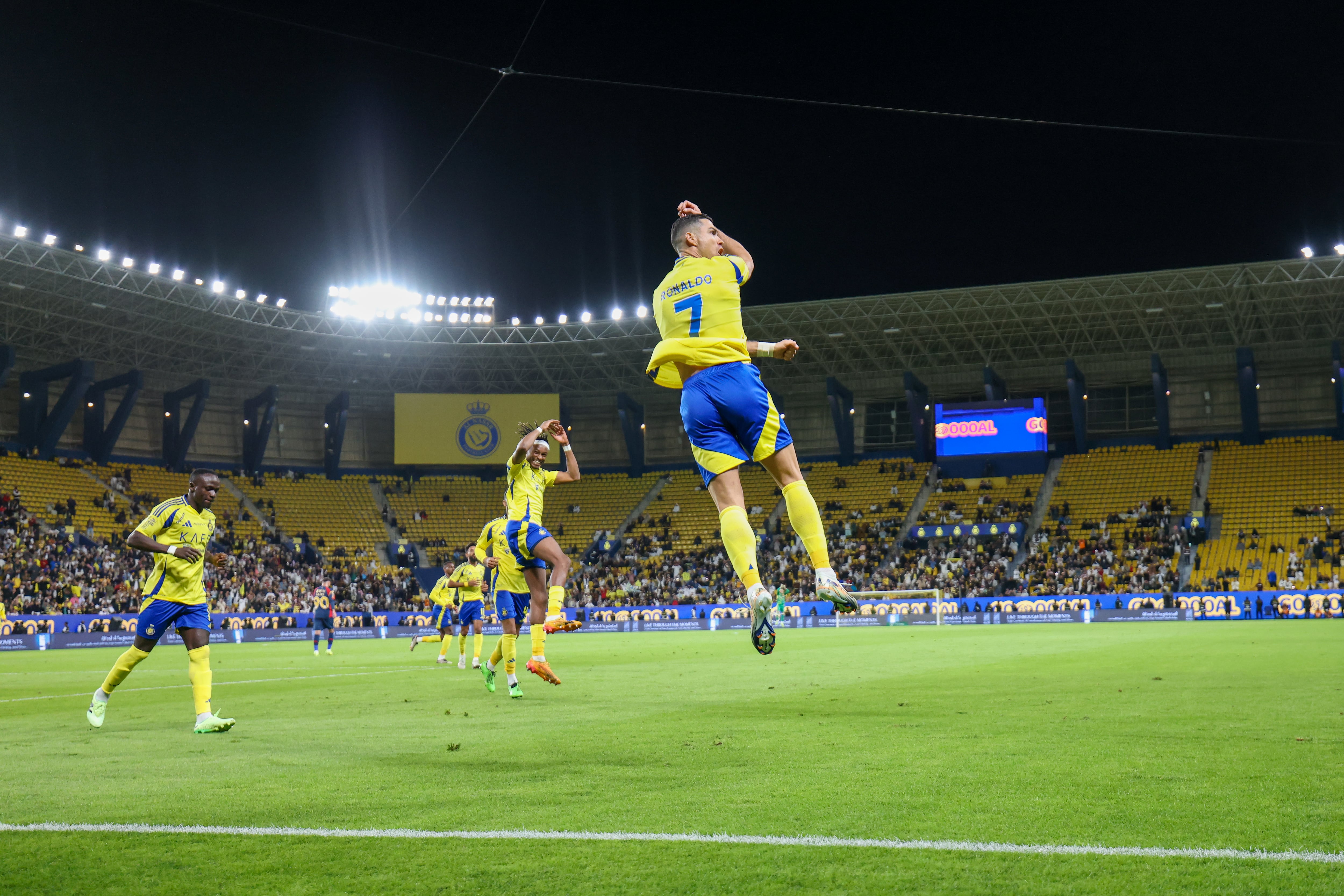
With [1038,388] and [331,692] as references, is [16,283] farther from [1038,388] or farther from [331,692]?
[1038,388]

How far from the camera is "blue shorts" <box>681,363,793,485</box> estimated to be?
717 cm

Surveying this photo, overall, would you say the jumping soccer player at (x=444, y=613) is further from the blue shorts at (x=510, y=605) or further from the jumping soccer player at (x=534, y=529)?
the jumping soccer player at (x=534, y=529)

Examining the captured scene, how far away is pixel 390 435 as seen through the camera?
71.2m

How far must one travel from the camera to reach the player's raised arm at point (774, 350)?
23.0 feet

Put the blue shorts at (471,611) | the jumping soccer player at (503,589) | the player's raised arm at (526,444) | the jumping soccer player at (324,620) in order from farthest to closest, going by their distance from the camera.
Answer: the jumping soccer player at (324,620)
the blue shorts at (471,611)
the jumping soccer player at (503,589)
the player's raised arm at (526,444)

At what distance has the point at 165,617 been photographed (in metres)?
11.2

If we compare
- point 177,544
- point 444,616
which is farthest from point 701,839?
point 444,616

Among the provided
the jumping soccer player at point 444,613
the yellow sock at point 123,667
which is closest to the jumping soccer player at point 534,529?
the yellow sock at point 123,667

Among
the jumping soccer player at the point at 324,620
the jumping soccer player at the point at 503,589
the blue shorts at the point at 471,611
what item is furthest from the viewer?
the jumping soccer player at the point at 324,620

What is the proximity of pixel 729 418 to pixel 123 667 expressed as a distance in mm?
7690

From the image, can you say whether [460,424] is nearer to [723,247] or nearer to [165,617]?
[165,617]

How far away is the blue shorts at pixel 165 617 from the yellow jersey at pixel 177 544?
0.04 m

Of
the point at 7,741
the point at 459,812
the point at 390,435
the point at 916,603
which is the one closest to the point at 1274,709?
the point at 459,812

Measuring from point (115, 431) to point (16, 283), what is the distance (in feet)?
42.6
